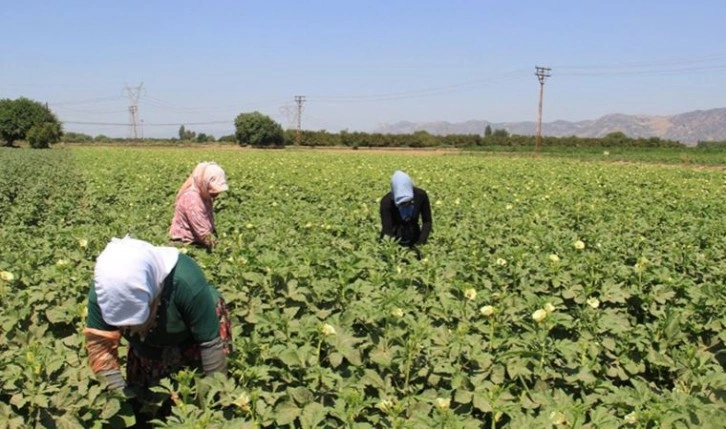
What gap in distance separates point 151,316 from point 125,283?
12.1 inches

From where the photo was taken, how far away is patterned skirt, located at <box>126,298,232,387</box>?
114 inches

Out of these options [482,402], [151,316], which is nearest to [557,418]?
[482,402]

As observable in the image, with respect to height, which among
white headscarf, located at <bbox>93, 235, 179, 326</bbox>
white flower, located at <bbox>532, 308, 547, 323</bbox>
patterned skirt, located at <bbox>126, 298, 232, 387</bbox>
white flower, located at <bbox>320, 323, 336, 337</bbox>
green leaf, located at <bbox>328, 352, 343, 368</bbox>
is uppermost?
white headscarf, located at <bbox>93, 235, 179, 326</bbox>

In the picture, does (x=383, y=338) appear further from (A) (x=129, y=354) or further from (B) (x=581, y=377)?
(A) (x=129, y=354)

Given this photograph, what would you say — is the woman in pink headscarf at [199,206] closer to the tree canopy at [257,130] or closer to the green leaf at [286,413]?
the green leaf at [286,413]

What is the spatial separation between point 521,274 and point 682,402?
189 centimetres

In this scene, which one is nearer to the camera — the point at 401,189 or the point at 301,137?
the point at 401,189

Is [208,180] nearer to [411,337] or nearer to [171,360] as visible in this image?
[171,360]

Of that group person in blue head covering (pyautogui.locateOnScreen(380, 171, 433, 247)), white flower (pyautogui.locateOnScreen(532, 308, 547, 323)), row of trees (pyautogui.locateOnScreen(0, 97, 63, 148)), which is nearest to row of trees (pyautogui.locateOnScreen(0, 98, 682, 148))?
row of trees (pyautogui.locateOnScreen(0, 97, 63, 148))

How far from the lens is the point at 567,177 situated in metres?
17.2

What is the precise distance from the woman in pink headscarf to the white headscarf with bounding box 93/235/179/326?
2.62 metres

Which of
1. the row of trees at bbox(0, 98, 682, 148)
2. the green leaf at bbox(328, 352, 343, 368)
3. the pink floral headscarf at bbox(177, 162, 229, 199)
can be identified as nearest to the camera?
the green leaf at bbox(328, 352, 343, 368)

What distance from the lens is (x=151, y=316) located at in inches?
95.3

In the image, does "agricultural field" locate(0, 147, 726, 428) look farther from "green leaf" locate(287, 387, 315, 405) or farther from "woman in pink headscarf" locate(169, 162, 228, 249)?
Result: "woman in pink headscarf" locate(169, 162, 228, 249)
